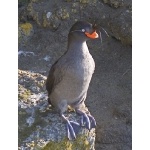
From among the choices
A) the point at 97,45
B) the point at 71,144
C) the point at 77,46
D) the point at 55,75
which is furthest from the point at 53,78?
the point at 97,45

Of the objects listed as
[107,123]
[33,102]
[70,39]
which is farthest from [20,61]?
[70,39]

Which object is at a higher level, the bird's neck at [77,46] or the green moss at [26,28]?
the bird's neck at [77,46]

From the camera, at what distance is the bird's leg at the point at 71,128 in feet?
7.68

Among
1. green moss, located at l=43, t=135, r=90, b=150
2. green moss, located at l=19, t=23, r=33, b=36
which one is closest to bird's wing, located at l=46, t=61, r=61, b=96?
green moss, located at l=43, t=135, r=90, b=150

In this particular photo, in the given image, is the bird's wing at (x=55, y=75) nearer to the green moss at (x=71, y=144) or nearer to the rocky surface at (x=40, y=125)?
the rocky surface at (x=40, y=125)

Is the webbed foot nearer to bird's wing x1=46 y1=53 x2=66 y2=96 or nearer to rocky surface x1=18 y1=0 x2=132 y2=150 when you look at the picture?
bird's wing x1=46 y1=53 x2=66 y2=96

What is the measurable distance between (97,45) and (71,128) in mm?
1532

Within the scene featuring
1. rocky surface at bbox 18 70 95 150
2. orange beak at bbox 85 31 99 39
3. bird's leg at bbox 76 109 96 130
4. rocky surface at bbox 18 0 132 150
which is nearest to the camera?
orange beak at bbox 85 31 99 39

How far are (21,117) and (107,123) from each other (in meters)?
1.02

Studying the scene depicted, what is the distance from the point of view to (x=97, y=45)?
150 inches

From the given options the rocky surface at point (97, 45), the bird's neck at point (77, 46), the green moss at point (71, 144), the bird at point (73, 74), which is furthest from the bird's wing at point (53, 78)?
the rocky surface at point (97, 45)

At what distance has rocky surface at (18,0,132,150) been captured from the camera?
341 cm

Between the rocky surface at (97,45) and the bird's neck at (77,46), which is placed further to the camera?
the rocky surface at (97,45)

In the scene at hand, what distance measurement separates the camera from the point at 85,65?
7.37 feet
